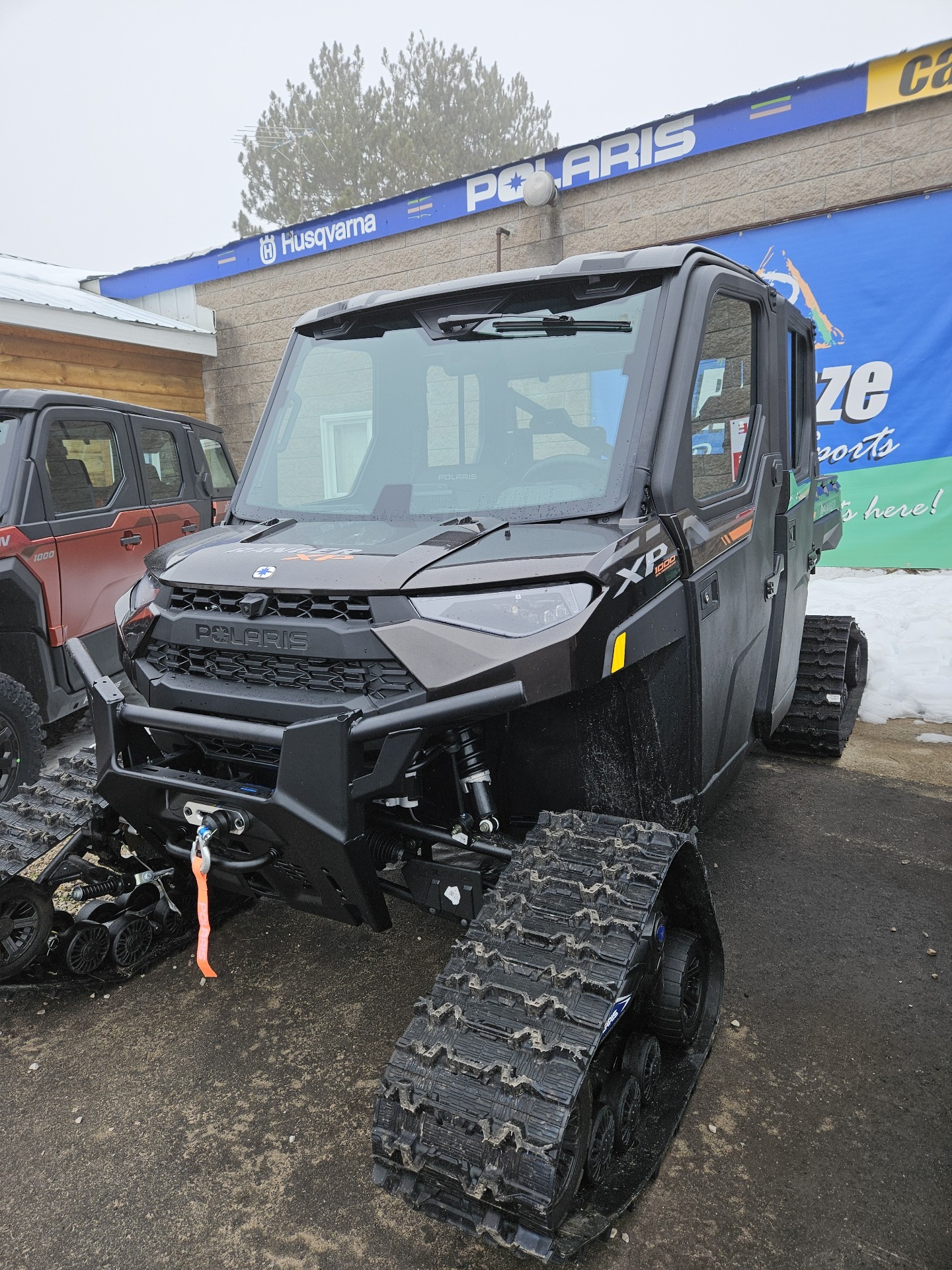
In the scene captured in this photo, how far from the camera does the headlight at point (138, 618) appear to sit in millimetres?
2713

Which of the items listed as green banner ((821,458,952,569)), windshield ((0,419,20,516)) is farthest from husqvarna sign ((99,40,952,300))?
windshield ((0,419,20,516))

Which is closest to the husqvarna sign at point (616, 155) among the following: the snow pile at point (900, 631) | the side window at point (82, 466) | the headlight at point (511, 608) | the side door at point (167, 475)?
the snow pile at point (900, 631)

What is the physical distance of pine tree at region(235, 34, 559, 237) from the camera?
88.5ft

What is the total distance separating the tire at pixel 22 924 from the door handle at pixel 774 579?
3000mm

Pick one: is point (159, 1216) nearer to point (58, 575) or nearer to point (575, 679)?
point (575, 679)

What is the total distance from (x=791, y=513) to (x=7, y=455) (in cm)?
462

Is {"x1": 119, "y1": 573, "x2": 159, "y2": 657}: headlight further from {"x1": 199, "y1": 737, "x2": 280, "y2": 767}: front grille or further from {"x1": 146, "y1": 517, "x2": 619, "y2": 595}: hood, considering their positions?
{"x1": 199, "y1": 737, "x2": 280, "y2": 767}: front grille

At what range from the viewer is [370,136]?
27.4m

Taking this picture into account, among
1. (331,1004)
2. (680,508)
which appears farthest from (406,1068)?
(680,508)

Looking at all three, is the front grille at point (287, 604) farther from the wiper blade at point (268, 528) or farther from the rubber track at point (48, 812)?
the rubber track at point (48, 812)

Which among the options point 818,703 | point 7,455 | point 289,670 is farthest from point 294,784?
point 7,455

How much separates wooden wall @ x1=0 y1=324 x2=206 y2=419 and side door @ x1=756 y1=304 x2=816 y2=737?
300 inches

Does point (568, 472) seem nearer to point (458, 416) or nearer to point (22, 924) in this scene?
point (458, 416)

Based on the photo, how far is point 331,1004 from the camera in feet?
10.5
